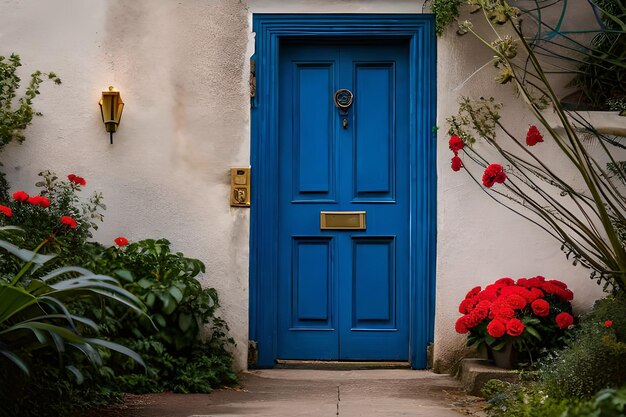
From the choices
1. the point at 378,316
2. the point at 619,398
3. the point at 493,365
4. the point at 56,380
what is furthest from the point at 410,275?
the point at 619,398

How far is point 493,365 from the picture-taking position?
6.45 meters

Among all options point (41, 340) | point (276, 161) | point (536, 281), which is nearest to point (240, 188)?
point (276, 161)

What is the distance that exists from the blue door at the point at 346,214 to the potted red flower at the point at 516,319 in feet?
2.56

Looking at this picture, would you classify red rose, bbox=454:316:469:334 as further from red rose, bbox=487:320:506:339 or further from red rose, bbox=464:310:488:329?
red rose, bbox=487:320:506:339

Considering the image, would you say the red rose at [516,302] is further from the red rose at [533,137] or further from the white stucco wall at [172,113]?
the red rose at [533,137]

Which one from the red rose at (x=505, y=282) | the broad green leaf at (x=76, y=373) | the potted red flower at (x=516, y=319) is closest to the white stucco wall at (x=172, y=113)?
the red rose at (x=505, y=282)

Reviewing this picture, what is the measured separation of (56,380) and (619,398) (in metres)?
3.05

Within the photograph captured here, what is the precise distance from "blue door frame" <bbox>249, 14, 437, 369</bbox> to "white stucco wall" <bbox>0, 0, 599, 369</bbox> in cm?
8

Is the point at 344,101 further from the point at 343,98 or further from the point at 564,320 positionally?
the point at 564,320

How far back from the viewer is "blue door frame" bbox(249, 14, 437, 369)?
7094 mm

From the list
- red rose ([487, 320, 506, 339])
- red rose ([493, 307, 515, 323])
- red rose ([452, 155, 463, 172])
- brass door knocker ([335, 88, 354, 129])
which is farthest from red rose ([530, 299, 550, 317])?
brass door knocker ([335, 88, 354, 129])

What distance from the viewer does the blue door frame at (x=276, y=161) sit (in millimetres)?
7094

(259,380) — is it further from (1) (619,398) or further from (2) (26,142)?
(1) (619,398)

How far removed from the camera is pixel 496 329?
245 inches
